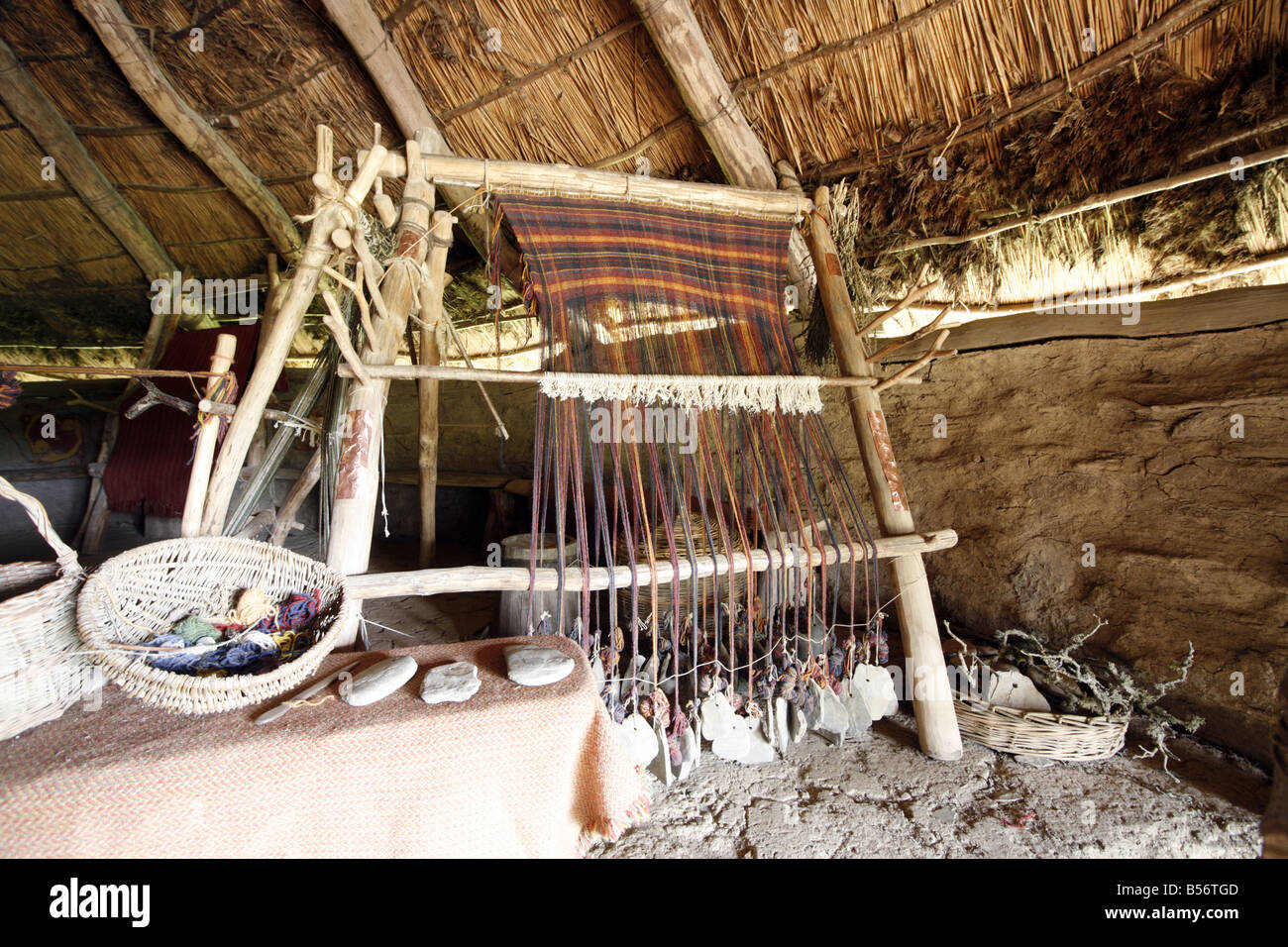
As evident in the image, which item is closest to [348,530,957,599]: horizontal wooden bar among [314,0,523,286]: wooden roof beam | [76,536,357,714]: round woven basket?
[76,536,357,714]: round woven basket

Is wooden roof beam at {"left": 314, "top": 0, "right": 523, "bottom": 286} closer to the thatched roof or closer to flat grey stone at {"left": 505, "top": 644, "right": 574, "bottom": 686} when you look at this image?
the thatched roof

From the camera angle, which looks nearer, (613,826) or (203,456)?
(613,826)

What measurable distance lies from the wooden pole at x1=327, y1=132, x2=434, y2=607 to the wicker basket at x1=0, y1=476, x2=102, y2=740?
2.01 feet

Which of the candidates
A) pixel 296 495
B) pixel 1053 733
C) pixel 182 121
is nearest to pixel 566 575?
pixel 296 495

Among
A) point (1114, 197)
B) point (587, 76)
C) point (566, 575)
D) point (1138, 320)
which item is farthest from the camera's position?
point (587, 76)

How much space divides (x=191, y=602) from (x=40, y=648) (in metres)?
0.31

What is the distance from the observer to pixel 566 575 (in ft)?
5.93

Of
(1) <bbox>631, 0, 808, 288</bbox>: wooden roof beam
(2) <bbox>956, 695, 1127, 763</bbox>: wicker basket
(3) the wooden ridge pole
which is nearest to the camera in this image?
(3) the wooden ridge pole

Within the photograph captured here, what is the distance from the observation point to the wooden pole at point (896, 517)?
7.23ft

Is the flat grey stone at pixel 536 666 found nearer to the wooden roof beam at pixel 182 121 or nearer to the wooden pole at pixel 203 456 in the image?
the wooden pole at pixel 203 456

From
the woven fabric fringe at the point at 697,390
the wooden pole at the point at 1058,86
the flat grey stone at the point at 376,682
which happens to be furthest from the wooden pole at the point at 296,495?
the wooden pole at the point at 1058,86

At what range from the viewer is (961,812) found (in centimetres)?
188

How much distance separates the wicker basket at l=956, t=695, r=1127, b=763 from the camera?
2.08 metres

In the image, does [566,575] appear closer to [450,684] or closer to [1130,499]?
[450,684]
